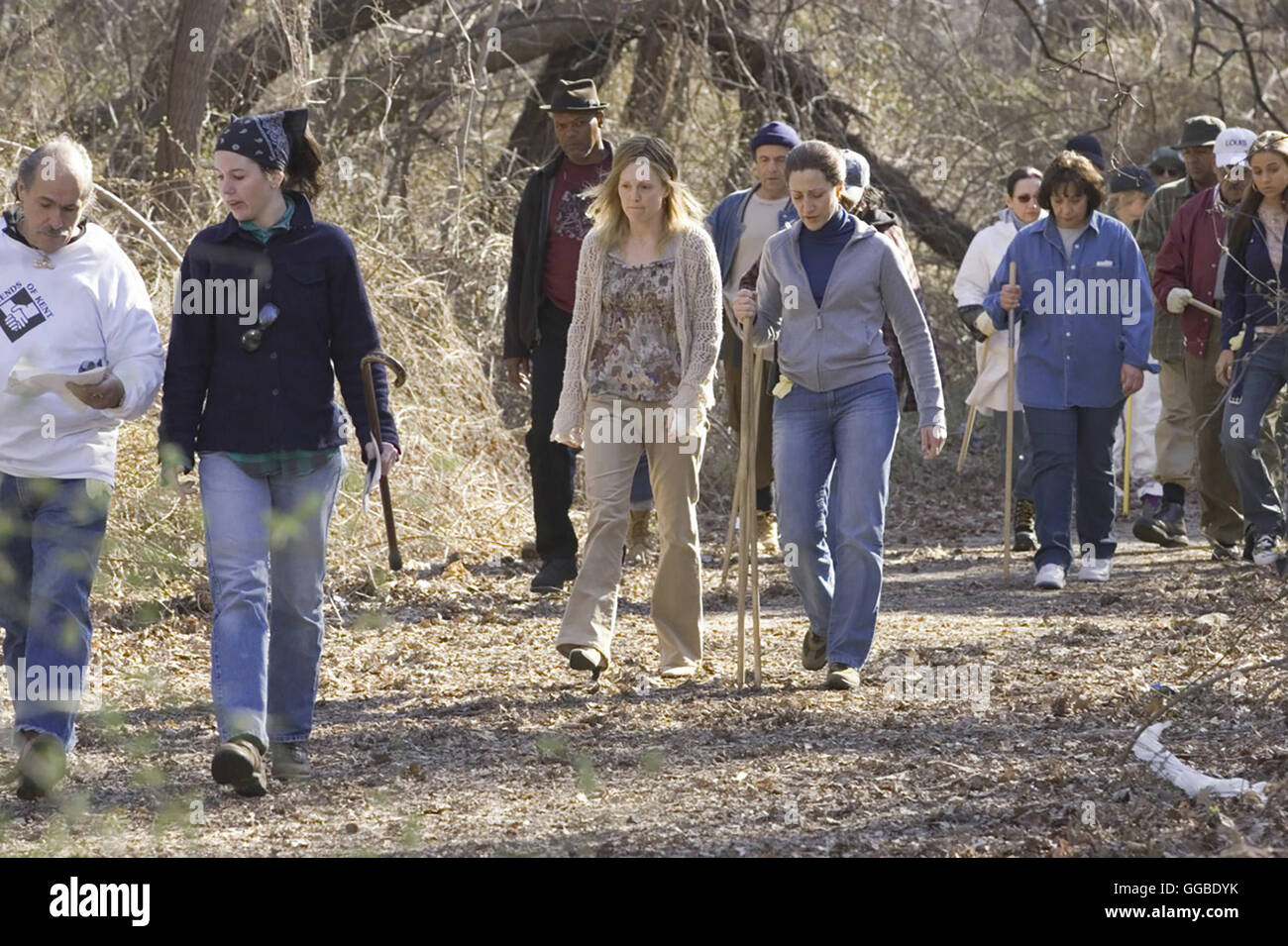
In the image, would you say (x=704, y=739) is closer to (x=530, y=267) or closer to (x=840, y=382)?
(x=840, y=382)

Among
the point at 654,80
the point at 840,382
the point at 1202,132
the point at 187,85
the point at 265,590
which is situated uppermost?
the point at 654,80

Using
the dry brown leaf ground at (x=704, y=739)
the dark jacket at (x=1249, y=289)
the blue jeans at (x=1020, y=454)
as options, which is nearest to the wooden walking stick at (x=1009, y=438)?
the blue jeans at (x=1020, y=454)

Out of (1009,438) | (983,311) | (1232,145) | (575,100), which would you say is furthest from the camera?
(983,311)

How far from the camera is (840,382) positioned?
7.20 m

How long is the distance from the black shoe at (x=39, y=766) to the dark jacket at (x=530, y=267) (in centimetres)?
387

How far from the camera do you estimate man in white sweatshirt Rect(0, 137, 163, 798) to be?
18.6ft

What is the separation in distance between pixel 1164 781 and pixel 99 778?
3272 millimetres

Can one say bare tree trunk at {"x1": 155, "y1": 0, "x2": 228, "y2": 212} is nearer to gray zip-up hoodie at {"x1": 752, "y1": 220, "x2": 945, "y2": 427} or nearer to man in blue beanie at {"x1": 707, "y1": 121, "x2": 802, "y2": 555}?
man in blue beanie at {"x1": 707, "y1": 121, "x2": 802, "y2": 555}

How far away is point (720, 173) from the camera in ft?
49.0

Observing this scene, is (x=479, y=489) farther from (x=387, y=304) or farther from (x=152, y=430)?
(x=152, y=430)

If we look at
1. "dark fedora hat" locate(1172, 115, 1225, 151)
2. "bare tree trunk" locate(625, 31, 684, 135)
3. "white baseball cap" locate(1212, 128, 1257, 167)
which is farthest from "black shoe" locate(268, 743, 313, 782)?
"bare tree trunk" locate(625, 31, 684, 135)

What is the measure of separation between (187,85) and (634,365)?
589cm

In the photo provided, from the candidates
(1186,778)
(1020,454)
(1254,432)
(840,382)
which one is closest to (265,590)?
(840,382)

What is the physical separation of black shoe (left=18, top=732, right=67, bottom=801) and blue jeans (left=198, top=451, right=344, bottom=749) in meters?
0.53
